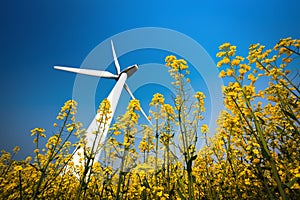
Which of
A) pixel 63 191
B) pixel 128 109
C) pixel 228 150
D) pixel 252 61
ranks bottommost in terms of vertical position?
pixel 63 191

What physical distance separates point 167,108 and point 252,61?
2064mm

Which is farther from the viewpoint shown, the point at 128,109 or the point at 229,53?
the point at 128,109

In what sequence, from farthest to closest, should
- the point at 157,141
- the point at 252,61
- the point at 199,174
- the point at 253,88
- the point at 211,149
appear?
1. the point at 199,174
2. the point at 211,149
3. the point at 157,141
4. the point at 252,61
5. the point at 253,88

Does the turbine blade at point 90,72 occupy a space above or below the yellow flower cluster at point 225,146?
above

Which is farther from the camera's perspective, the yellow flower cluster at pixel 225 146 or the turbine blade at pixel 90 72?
the turbine blade at pixel 90 72

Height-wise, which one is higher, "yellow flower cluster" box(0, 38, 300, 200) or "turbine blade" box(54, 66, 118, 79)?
"turbine blade" box(54, 66, 118, 79)

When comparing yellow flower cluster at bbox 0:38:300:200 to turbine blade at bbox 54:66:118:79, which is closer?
yellow flower cluster at bbox 0:38:300:200

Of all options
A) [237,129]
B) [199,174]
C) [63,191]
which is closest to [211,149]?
[199,174]

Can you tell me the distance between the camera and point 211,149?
4.85 m

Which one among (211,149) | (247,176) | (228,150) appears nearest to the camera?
(228,150)

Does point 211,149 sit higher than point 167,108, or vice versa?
point 167,108

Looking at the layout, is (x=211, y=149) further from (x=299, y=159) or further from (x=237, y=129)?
(x=299, y=159)

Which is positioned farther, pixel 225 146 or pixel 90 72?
pixel 90 72

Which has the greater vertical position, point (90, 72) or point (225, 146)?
point (90, 72)
